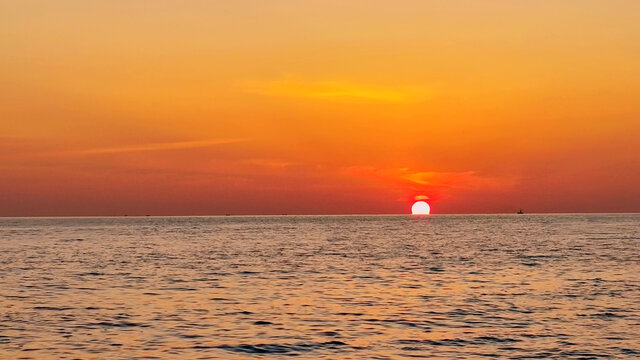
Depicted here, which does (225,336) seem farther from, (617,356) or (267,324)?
(617,356)

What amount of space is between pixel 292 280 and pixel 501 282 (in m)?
15.1

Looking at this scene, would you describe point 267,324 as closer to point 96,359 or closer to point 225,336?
point 225,336

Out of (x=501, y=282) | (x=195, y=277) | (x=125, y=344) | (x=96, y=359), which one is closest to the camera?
(x=96, y=359)

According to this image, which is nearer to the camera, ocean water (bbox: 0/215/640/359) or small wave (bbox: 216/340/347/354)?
small wave (bbox: 216/340/347/354)

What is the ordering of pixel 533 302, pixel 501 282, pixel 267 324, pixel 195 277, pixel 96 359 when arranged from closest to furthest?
pixel 96 359 < pixel 267 324 < pixel 533 302 < pixel 501 282 < pixel 195 277

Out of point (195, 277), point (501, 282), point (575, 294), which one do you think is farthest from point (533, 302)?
point (195, 277)

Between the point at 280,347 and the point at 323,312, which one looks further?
the point at 323,312

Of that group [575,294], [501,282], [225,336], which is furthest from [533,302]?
[225,336]

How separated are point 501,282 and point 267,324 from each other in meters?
25.4

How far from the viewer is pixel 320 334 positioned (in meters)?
34.8

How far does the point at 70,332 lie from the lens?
1378 inches

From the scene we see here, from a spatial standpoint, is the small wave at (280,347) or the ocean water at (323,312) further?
the ocean water at (323,312)

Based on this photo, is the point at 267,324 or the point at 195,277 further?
the point at 195,277

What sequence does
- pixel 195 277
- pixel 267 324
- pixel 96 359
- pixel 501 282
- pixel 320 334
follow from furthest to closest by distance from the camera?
pixel 195 277, pixel 501 282, pixel 267 324, pixel 320 334, pixel 96 359
